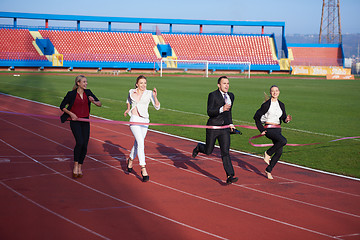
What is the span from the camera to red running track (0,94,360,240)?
6410 millimetres

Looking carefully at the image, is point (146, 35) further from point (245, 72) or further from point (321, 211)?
point (321, 211)

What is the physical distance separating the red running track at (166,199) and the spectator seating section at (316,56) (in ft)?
221

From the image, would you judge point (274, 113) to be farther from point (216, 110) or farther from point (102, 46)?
point (102, 46)

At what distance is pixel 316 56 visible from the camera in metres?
79.1

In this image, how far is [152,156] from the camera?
1161 cm

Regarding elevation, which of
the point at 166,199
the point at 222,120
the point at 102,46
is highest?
the point at 102,46

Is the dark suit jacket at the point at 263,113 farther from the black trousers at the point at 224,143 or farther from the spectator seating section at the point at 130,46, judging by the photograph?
the spectator seating section at the point at 130,46

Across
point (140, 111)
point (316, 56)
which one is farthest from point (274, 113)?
point (316, 56)

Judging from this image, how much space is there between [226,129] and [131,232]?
3.05 m

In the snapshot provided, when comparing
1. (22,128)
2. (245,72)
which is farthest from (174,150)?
(245,72)

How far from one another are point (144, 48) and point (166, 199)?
64486 mm

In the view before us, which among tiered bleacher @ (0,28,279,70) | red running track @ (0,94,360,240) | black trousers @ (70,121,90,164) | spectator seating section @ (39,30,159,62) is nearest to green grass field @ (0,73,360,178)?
red running track @ (0,94,360,240)

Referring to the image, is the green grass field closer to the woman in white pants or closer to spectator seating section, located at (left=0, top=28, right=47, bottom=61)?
the woman in white pants

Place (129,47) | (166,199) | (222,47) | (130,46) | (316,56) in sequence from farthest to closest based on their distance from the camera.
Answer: (316,56) → (222,47) → (130,46) → (129,47) → (166,199)
